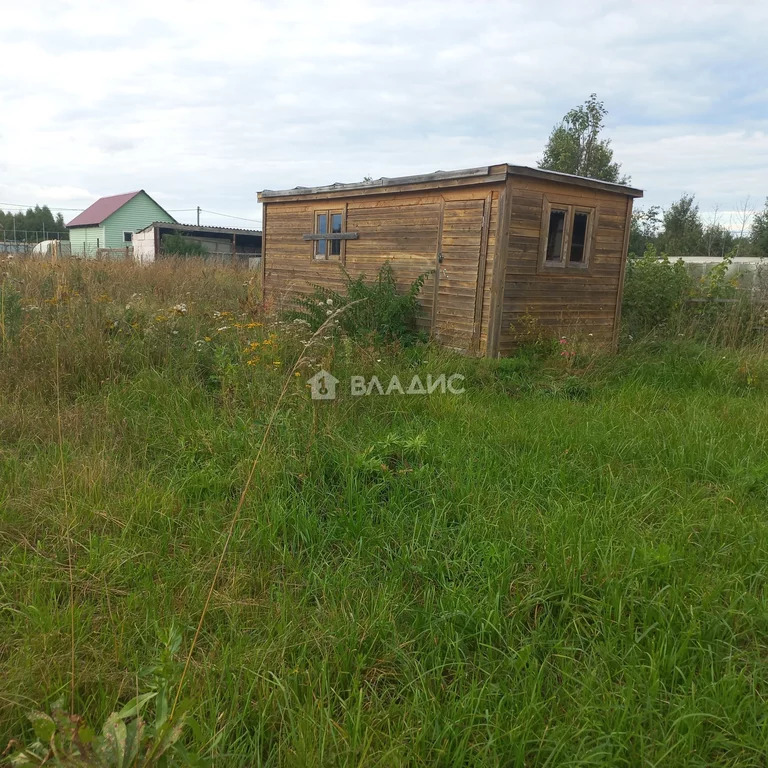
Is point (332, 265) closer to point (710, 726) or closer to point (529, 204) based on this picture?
point (529, 204)

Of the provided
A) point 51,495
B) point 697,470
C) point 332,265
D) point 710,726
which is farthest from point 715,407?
point 332,265

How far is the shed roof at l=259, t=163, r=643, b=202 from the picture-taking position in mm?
7656

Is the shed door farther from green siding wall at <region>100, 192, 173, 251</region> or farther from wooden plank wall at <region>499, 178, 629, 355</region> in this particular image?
green siding wall at <region>100, 192, 173, 251</region>

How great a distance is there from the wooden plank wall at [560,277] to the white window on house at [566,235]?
0.09 m

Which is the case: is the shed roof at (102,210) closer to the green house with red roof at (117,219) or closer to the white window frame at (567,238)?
the green house with red roof at (117,219)

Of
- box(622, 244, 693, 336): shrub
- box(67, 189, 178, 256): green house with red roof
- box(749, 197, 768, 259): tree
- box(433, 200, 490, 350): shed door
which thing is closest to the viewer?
box(433, 200, 490, 350): shed door

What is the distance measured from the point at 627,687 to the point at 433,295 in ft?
23.9

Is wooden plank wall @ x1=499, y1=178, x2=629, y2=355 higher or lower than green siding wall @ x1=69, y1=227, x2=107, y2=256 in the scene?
lower

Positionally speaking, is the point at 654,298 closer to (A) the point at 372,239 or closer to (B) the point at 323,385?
(A) the point at 372,239

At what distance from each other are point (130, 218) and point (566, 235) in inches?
1549

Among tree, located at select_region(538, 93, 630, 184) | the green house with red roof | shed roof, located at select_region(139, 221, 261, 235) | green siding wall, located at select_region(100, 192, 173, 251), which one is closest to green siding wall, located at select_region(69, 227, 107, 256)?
the green house with red roof

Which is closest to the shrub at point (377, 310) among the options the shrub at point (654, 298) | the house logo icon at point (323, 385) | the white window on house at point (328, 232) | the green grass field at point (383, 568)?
the white window on house at point (328, 232)

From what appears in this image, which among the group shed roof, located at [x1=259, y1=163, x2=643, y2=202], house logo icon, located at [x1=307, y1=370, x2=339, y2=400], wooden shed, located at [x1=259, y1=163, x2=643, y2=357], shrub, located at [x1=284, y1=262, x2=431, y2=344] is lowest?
house logo icon, located at [x1=307, y1=370, x2=339, y2=400]

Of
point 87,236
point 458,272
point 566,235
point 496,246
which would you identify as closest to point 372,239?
point 458,272
